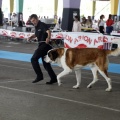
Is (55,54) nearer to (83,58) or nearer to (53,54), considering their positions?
(53,54)

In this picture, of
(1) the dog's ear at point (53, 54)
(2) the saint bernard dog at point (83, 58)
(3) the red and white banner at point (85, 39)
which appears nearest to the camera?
(2) the saint bernard dog at point (83, 58)

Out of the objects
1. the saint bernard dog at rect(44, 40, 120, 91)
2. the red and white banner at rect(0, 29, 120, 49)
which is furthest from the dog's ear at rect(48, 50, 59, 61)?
the red and white banner at rect(0, 29, 120, 49)

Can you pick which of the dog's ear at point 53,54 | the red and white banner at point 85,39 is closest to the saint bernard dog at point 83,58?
the dog's ear at point 53,54

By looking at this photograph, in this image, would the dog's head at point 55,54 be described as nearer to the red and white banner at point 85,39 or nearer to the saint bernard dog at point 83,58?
the saint bernard dog at point 83,58

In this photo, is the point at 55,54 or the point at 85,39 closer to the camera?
the point at 55,54

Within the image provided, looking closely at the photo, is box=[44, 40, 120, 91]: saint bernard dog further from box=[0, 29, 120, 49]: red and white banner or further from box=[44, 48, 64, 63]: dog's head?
box=[0, 29, 120, 49]: red and white banner

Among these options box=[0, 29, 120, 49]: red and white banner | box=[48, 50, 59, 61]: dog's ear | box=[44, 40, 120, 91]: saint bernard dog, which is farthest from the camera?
box=[0, 29, 120, 49]: red and white banner

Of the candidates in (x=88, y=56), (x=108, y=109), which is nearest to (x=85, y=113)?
(x=108, y=109)

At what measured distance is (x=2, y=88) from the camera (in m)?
9.88

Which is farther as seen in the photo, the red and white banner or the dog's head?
the red and white banner

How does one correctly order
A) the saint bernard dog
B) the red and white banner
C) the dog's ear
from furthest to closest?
the red and white banner → the dog's ear → the saint bernard dog

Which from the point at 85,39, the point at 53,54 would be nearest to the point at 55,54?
the point at 53,54

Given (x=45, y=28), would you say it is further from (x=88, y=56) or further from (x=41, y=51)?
(x=88, y=56)

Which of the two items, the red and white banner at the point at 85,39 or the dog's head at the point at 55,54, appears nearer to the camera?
the dog's head at the point at 55,54
